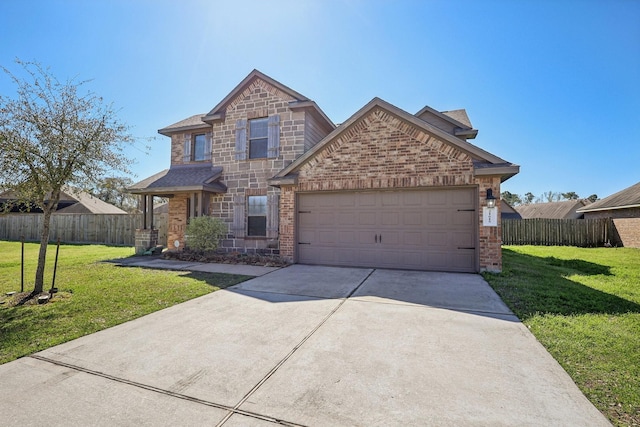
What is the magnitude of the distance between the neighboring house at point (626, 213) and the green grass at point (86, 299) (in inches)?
809

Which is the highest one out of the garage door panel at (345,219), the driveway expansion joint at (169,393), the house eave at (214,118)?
the house eave at (214,118)

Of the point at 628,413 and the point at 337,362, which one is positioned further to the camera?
the point at 337,362

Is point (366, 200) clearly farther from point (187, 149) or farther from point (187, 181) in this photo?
point (187, 149)

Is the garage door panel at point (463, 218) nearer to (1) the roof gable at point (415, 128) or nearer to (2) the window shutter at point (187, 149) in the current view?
(1) the roof gable at point (415, 128)

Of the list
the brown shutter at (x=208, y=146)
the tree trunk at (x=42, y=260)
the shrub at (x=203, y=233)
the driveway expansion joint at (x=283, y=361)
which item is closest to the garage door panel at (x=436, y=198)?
the driveway expansion joint at (x=283, y=361)

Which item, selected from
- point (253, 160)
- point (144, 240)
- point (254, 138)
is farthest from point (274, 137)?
point (144, 240)

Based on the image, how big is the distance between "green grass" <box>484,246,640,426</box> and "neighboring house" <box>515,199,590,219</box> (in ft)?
104

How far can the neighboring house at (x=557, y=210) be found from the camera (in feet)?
110

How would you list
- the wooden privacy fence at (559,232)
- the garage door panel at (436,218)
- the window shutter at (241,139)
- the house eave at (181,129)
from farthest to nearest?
the wooden privacy fence at (559,232)
the house eave at (181,129)
the window shutter at (241,139)
the garage door panel at (436,218)

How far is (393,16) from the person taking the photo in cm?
810

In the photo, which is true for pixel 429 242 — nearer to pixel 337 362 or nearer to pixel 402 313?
pixel 402 313

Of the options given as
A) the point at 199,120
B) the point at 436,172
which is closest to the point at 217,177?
the point at 199,120

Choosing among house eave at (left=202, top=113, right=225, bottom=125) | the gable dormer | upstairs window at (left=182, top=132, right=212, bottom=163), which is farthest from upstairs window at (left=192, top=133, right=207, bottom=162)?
the gable dormer

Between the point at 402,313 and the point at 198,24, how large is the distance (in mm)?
9358
